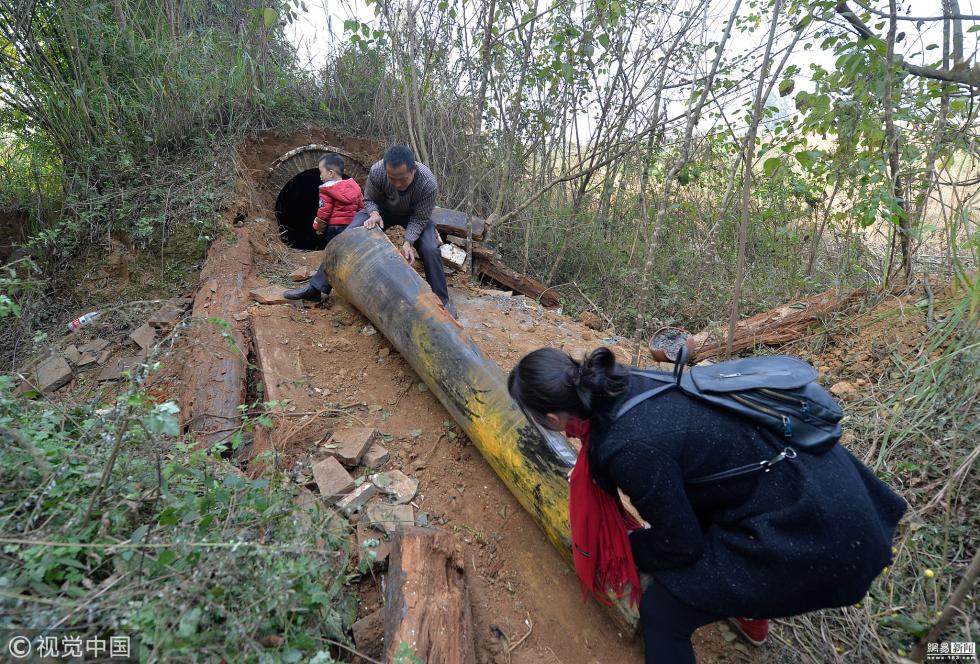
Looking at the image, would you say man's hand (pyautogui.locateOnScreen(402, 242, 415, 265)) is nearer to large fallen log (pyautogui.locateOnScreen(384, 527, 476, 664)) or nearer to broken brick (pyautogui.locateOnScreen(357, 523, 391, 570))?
broken brick (pyautogui.locateOnScreen(357, 523, 391, 570))

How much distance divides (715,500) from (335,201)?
4386 millimetres

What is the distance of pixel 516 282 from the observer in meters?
6.00

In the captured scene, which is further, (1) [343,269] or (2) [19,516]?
(1) [343,269]

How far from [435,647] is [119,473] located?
50.7 inches

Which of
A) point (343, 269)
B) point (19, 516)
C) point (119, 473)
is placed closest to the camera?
point (19, 516)

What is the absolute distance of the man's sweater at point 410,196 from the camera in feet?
15.0

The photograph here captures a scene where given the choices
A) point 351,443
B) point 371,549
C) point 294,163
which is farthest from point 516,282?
point 371,549

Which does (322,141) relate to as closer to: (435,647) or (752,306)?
(752,306)

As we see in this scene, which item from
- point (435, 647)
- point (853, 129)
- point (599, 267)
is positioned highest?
point (853, 129)

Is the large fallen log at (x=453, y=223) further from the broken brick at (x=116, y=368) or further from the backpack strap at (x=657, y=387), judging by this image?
the backpack strap at (x=657, y=387)

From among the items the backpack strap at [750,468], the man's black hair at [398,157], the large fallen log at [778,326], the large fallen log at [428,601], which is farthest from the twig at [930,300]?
the man's black hair at [398,157]

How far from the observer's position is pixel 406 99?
6.43 meters

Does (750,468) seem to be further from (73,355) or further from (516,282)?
(73,355)

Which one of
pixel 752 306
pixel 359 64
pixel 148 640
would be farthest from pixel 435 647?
pixel 359 64
